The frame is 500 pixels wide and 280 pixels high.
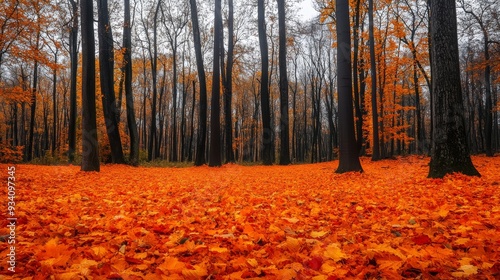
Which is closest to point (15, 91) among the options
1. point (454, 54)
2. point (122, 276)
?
point (122, 276)

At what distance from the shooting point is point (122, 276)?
63.7 inches

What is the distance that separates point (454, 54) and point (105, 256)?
6849 mm

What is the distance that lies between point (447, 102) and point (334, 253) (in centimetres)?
524

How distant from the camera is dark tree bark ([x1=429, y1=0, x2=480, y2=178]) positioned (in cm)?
567

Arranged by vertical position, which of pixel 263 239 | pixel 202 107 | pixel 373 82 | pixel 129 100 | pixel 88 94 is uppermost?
pixel 373 82

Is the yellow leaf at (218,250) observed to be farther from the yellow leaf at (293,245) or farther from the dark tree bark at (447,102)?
the dark tree bark at (447,102)

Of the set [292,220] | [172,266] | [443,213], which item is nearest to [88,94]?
[292,220]

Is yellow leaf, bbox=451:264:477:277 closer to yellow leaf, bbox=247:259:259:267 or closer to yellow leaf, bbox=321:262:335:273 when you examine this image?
yellow leaf, bbox=321:262:335:273

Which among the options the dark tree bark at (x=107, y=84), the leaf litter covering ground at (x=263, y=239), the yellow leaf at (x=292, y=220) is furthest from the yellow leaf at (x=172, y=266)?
the dark tree bark at (x=107, y=84)

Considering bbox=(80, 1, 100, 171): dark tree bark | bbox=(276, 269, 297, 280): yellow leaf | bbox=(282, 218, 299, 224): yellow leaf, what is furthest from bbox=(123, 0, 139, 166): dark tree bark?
bbox=(276, 269, 297, 280): yellow leaf

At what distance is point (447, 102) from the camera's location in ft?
18.7

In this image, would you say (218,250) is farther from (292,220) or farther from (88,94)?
(88,94)

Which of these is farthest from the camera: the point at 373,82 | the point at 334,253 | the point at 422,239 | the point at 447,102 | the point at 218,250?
the point at 373,82

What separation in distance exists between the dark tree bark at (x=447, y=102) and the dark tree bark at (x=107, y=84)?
44.2 feet
